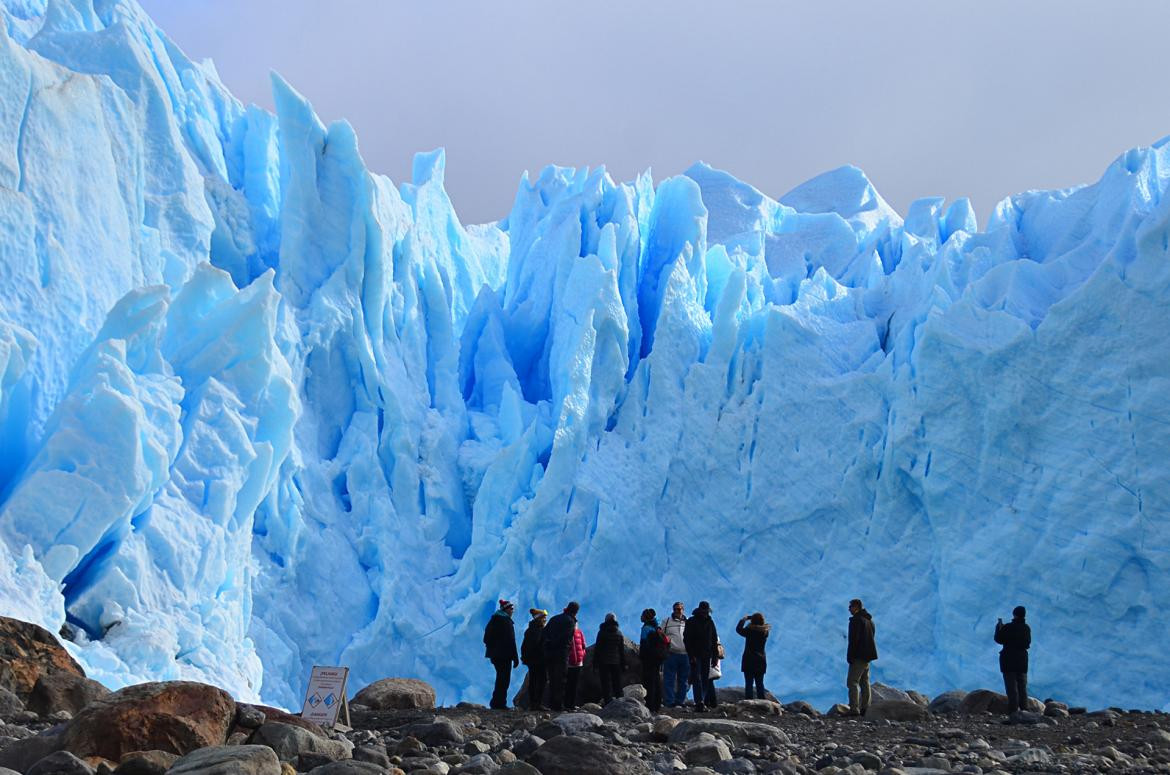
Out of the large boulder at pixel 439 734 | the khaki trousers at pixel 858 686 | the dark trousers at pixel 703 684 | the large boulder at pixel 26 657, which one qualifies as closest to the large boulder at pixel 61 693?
the large boulder at pixel 26 657

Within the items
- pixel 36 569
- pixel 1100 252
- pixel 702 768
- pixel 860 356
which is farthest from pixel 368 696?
pixel 1100 252

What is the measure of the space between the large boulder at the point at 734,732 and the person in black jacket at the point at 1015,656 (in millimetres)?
3023

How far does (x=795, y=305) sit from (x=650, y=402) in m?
2.57

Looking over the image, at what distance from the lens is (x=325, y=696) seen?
6.23 m

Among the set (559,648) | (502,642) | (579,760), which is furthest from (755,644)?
(579,760)

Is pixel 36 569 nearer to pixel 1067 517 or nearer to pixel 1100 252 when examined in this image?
pixel 1067 517

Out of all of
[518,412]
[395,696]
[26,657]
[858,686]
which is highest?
[518,412]

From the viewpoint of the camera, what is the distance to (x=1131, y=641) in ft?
45.2

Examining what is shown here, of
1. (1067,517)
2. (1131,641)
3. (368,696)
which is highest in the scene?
(1067,517)

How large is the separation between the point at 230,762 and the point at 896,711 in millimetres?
6020

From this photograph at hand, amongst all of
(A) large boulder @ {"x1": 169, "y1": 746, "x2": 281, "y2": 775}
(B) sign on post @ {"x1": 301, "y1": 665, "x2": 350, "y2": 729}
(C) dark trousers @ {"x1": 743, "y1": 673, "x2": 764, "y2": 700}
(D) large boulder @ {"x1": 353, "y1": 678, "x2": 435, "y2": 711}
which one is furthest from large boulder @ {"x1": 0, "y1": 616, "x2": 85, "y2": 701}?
(C) dark trousers @ {"x1": 743, "y1": 673, "x2": 764, "y2": 700}

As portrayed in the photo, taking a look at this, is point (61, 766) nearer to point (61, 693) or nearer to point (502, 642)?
point (61, 693)

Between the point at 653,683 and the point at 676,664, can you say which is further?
the point at 676,664

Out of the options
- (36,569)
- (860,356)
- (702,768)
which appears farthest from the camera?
(860,356)
